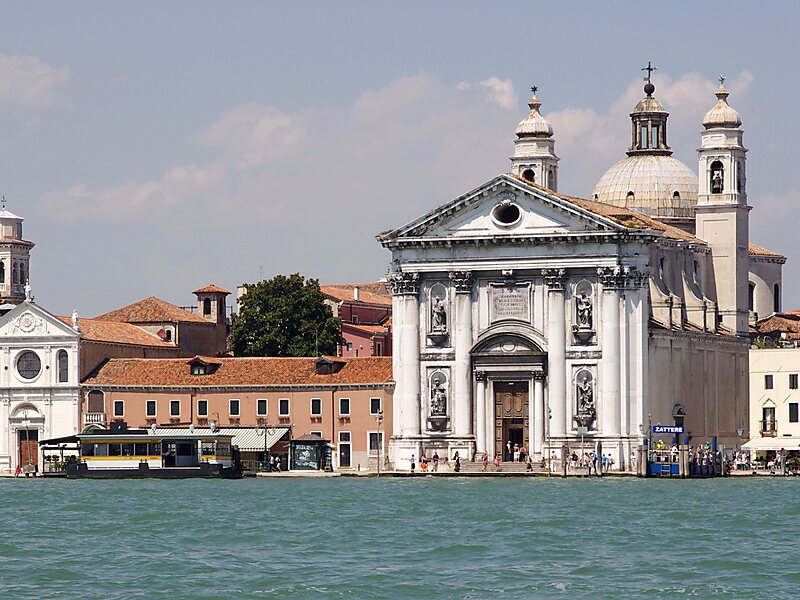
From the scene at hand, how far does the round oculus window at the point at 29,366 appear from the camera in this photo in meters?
92.8

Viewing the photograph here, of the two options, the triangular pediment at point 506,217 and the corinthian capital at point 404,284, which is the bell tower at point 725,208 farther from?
the corinthian capital at point 404,284

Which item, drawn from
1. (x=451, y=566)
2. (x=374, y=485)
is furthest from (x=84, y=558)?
(x=374, y=485)

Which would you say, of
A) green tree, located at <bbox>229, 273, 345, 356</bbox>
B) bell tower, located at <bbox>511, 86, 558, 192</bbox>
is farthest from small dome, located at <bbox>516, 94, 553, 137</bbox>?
green tree, located at <bbox>229, 273, 345, 356</bbox>

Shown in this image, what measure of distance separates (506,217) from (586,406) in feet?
24.4

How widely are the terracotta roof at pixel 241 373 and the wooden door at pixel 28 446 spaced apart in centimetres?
309

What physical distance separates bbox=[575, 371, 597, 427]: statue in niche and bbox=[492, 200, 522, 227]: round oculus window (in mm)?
6174

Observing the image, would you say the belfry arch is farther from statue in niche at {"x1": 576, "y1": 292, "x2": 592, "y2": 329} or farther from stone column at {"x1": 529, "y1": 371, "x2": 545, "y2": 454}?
statue in niche at {"x1": 576, "y1": 292, "x2": 592, "y2": 329}

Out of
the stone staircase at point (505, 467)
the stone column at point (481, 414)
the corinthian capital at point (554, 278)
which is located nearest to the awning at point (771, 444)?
the stone column at point (481, 414)

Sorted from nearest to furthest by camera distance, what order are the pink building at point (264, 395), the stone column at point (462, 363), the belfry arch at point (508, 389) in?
the belfry arch at point (508, 389), the stone column at point (462, 363), the pink building at point (264, 395)

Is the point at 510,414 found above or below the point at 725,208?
below

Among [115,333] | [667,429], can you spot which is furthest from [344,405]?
[667,429]

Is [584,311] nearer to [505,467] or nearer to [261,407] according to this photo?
[505,467]

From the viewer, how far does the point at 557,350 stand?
83438 mm

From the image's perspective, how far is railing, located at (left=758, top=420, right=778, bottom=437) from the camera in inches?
3986
